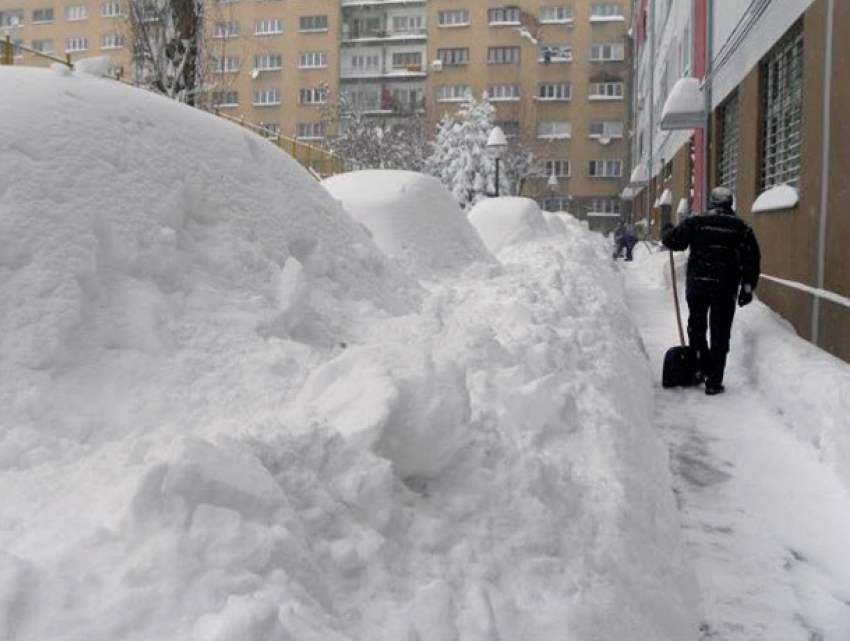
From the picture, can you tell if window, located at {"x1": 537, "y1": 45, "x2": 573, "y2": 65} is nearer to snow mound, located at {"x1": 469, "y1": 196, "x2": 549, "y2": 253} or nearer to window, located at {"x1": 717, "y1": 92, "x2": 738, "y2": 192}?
window, located at {"x1": 717, "y1": 92, "x2": 738, "y2": 192}

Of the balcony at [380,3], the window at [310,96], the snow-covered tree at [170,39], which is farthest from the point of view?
the window at [310,96]

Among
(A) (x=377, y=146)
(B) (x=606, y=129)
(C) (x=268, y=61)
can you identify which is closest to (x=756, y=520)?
(A) (x=377, y=146)

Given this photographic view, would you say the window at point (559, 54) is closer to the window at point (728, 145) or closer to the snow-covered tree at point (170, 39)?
the window at point (728, 145)

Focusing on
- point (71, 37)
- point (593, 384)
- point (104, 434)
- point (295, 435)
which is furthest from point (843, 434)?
point (71, 37)

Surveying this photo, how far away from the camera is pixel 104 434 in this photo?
2.32 metres

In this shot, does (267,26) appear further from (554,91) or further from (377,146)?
(377,146)

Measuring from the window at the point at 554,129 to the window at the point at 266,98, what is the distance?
17755 millimetres

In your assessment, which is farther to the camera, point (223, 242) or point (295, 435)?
point (223, 242)

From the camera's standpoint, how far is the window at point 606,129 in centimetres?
5106

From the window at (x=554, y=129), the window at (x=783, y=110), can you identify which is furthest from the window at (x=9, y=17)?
the window at (x=783, y=110)

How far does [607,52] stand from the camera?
51500mm

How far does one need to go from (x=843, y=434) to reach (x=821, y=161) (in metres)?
3.04

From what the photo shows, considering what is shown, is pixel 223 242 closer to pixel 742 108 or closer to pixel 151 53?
pixel 742 108

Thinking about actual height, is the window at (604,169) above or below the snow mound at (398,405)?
above
